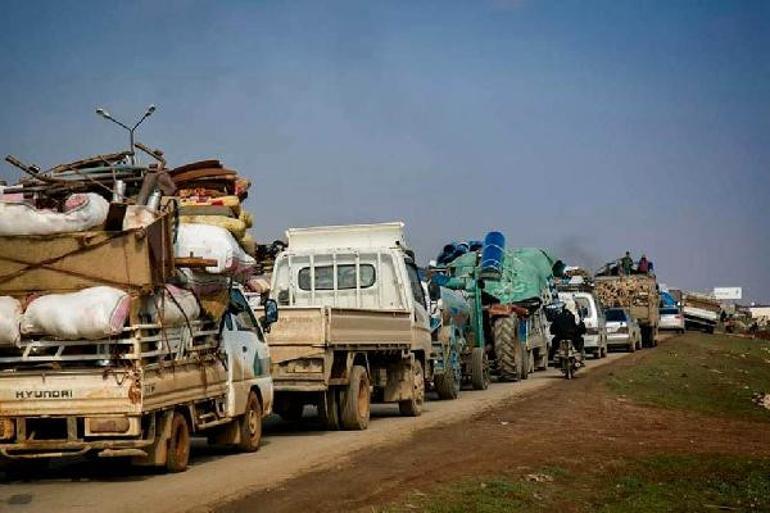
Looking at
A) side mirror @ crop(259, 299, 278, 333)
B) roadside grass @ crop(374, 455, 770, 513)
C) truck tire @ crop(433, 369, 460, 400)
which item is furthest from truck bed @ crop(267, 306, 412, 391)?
truck tire @ crop(433, 369, 460, 400)

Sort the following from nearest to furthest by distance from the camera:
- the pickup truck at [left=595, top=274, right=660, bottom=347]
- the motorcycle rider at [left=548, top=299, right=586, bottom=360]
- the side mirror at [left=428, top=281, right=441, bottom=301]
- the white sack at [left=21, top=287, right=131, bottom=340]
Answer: the white sack at [left=21, top=287, right=131, bottom=340]
the side mirror at [left=428, top=281, right=441, bottom=301]
the motorcycle rider at [left=548, top=299, right=586, bottom=360]
the pickup truck at [left=595, top=274, right=660, bottom=347]

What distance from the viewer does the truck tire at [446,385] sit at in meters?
23.2

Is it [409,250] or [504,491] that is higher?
[409,250]

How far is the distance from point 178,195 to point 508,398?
11.0 meters

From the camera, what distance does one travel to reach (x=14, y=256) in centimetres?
1162

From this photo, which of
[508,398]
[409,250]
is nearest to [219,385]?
[409,250]

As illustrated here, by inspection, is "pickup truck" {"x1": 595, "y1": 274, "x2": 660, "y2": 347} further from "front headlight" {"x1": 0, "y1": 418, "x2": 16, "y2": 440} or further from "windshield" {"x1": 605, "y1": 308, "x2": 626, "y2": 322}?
"front headlight" {"x1": 0, "y1": 418, "x2": 16, "y2": 440}

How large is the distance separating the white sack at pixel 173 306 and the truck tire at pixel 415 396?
23.5ft

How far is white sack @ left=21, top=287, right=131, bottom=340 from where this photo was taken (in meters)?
10.9

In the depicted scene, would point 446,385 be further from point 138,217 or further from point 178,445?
point 138,217

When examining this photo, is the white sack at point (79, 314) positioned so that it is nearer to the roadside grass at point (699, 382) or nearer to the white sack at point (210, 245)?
the white sack at point (210, 245)

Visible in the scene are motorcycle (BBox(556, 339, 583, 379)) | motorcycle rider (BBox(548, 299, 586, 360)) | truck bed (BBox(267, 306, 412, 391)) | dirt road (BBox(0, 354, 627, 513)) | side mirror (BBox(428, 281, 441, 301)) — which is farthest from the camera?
motorcycle rider (BBox(548, 299, 586, 360))

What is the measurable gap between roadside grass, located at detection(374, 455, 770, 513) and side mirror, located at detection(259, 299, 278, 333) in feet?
14.5

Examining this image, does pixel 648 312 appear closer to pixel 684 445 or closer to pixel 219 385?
pixel 684 445
